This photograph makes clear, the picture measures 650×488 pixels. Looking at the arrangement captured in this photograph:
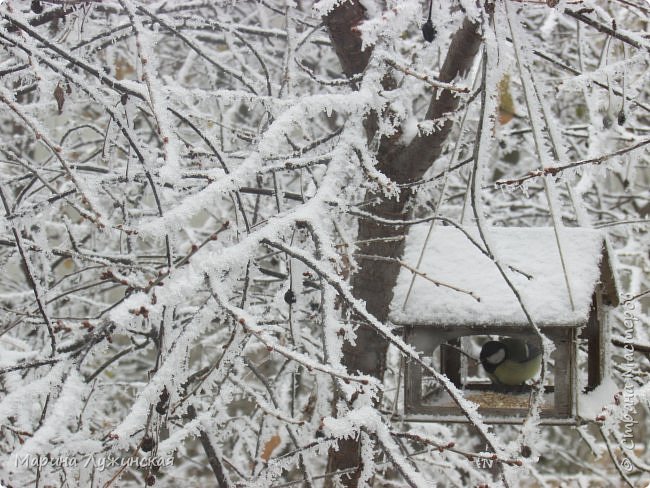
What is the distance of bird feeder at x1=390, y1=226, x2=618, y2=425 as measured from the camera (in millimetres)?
2098

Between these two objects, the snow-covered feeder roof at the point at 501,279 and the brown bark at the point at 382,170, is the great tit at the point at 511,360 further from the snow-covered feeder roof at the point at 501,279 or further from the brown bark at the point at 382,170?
the snow-covered feeder roof at the point at 501,279

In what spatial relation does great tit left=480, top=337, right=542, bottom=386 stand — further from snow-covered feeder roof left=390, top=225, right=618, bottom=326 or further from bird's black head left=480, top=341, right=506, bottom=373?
snow-covered feeder roof left=390, top=225, right=618, bottom=326

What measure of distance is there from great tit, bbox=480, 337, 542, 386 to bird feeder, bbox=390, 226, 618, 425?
0.29 m

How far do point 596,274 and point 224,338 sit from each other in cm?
256

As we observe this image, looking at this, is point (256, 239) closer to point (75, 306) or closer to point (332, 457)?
point (332, 457)

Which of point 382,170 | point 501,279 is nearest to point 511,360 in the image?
point 501,279

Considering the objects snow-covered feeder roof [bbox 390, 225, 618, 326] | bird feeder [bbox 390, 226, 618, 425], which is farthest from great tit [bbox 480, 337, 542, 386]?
snow-covered feeder roof [bbox 390, 225, 618, 326]

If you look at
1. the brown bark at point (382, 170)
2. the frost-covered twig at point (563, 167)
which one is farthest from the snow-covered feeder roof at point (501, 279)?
the frost-covered twig at point (563, 167)

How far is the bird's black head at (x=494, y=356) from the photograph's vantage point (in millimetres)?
2758

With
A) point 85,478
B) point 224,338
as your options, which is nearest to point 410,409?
point 85,478

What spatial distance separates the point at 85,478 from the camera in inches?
77.9

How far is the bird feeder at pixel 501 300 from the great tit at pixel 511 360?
288 mm

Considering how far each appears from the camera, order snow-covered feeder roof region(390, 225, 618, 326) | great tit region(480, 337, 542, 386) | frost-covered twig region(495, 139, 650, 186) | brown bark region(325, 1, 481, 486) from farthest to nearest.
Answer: great tit region(480, 337, 542, 386), brown bark region(325, 1, 481, 486), snow-covered feeder roof region(390, 225, 618, 326), frost-covered twig region(495, 139, 650, 186)

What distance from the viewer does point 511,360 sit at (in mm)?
2742
